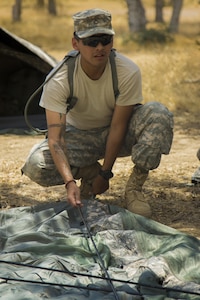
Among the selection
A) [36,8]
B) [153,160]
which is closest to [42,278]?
[153,160]

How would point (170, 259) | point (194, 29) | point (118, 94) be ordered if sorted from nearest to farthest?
point (170, 259), point (118, 94), point (194, 29)

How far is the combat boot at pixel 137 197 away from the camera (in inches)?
210

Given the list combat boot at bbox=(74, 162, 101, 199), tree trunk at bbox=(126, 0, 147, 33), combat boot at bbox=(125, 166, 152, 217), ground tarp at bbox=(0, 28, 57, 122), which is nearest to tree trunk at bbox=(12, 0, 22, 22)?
tree trunk at bbox=(126, 0, 147, 33)

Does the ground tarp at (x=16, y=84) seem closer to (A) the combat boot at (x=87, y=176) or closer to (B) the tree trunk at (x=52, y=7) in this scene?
(A) the combat boot at (x=87, y=176)

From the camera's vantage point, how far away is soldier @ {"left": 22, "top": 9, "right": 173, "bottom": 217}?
16.4 feet

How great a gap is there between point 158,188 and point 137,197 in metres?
0.91

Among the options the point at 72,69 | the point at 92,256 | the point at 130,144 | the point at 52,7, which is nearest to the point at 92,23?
the point at 72,69

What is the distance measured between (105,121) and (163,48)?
9.89 m

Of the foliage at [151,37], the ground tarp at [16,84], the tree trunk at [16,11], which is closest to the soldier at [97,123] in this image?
the ground tarp at [16,84]

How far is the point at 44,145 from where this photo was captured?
5.36 meters

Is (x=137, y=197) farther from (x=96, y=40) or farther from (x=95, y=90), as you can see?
(x=96, y=40)

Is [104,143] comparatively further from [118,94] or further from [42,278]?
[42,278]

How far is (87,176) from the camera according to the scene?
5.55 metres

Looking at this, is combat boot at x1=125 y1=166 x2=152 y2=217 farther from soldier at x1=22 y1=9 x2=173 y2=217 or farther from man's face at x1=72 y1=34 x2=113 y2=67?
man's face at x1=72 y1=34 x2=113 y2=67
